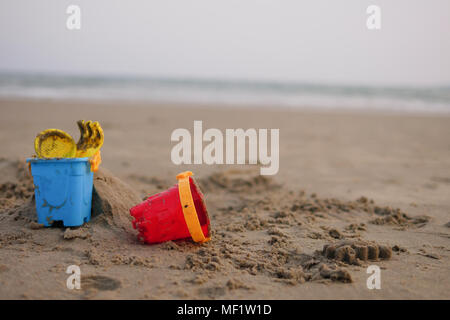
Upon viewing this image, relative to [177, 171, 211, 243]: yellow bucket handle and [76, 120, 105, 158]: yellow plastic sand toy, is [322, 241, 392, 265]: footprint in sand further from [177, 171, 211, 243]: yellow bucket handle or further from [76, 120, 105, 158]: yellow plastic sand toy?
[76, 120, 105, 158]: yellow plastic sand toy

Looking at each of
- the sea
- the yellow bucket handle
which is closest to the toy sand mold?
the yellow bucket handle

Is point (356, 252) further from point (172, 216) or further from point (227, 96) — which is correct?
point (227, 96)

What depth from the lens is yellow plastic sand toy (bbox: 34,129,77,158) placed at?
2454 millimetres

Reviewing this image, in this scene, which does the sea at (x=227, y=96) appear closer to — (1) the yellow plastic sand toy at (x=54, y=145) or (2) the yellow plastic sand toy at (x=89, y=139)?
(2) the yellow plastic sand toy at (x=89, y=139)

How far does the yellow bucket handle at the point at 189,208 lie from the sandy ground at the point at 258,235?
0.40 feet

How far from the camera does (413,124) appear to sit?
994 cm

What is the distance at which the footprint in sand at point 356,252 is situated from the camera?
2.30 meters

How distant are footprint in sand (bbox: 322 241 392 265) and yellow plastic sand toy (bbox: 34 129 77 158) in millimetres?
1758

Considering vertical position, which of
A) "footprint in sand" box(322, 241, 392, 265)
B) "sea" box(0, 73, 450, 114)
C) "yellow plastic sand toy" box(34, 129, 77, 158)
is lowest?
"footprint in sand" box(322, 241, 392, 265)

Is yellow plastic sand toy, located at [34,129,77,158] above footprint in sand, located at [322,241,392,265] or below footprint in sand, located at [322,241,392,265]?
above
